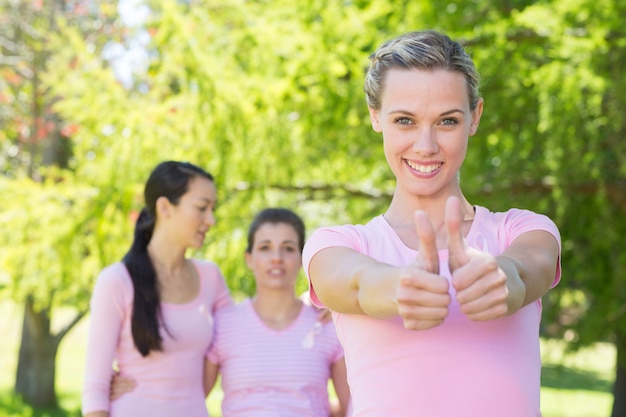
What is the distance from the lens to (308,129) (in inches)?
224

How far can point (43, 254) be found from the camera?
6.26m

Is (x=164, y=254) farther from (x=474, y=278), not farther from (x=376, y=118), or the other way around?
(x=474, y=278)

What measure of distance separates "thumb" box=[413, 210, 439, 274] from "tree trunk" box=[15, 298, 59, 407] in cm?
851

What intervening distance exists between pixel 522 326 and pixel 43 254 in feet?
17.2

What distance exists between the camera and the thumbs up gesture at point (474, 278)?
1192mm

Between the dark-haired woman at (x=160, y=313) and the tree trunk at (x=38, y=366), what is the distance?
248 inches

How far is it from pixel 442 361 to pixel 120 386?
182 centimetres

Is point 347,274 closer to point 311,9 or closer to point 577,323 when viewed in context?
point 311,9

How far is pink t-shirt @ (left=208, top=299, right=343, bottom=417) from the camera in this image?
301 centimetres

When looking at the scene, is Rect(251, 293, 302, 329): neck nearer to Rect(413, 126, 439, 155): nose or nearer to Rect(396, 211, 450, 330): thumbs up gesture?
Rect(413, 126, 439, 155): nose

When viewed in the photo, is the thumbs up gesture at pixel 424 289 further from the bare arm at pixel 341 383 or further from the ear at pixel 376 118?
the bare arm at pixel 341 383

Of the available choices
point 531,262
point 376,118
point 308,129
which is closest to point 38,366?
point 308,129

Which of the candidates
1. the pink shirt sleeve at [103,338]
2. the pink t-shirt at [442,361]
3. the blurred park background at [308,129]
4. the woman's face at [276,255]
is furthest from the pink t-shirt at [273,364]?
the blurred park background at [308,129]

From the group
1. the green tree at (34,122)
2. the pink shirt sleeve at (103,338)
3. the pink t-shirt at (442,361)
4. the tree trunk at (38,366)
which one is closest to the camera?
the pink t-shirt at (442,361)
